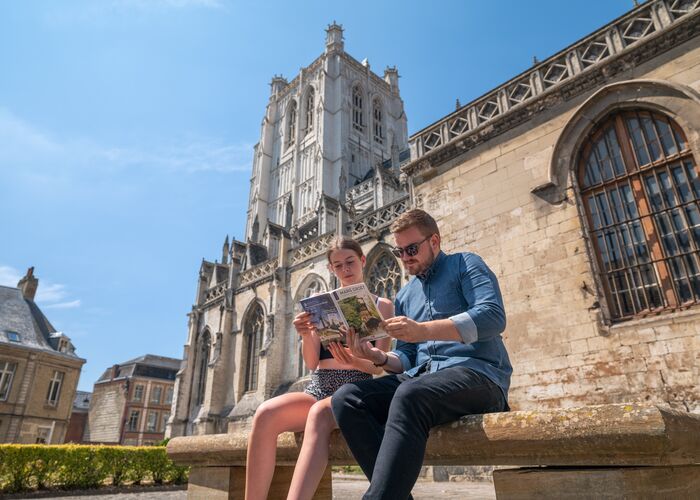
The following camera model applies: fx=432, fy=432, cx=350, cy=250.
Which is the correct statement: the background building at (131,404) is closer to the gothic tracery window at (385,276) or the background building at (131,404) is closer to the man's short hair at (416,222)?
the gothic tracery window at (385,276)

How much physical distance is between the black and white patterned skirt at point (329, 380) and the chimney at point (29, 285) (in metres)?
29.9

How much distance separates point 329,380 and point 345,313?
0.59 metres

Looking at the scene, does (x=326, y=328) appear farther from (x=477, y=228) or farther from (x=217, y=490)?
(x=477, y=228)

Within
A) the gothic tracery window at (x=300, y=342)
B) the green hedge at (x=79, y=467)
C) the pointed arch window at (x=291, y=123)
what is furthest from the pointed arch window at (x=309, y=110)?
the green hedge at (x=79, y=467)

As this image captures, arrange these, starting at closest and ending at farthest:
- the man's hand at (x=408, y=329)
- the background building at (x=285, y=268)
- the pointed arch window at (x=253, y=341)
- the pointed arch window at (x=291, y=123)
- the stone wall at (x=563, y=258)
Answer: the man's hand at (x=408, y=329) < the stone wall at (x=563, y=258) < the background building at (x=285, y=268) < the pointed arch window at (x=253, y=341) < the pointed arch window at (x=291, y=123)

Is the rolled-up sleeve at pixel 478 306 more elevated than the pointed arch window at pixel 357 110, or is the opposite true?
the pointed arch window at pixel 357 110

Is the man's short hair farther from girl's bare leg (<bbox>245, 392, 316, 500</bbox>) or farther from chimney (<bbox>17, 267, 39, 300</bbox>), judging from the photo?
chimney (<bbox>17, 267, 39, 300</bbox>)

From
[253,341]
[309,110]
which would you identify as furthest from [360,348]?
[309,110]

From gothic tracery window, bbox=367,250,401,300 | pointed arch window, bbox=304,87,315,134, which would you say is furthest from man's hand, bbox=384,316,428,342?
pointed arch window, bbox=304,87,315,134

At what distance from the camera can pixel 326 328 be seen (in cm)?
240

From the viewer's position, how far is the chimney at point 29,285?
26.0 metres

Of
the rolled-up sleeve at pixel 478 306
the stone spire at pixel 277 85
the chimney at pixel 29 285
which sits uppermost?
the stone spire at pixel 277 85

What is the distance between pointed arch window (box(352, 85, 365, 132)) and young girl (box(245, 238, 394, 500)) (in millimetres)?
39277

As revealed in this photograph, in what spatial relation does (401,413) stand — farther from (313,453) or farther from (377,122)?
(377,122)
